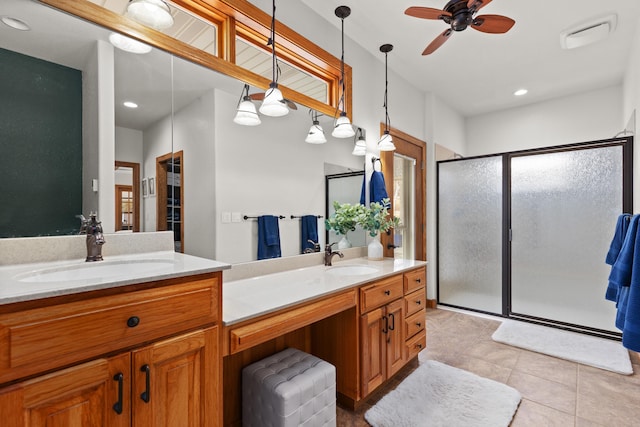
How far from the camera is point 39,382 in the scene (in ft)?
2.59

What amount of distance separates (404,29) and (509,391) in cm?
287

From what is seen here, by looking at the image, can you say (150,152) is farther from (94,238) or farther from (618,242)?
(618,242)

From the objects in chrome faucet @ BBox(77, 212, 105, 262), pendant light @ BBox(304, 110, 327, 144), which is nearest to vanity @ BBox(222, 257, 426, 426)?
chrome faucet @ BBox(77, 212, 105, 262)

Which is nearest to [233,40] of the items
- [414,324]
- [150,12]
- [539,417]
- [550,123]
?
[150,12]

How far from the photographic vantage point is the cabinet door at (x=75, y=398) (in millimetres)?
763

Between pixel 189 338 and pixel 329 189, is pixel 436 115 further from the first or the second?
pixel 189 338

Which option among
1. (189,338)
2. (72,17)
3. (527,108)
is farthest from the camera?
(527,108)

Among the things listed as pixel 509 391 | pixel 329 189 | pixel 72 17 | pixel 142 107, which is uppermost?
pixel 72 17

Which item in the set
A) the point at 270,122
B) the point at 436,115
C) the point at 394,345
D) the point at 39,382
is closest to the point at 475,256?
the point at 436,115

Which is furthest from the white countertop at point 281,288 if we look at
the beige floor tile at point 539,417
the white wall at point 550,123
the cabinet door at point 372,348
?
the white wall at point 550,123

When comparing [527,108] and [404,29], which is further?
[527,108]

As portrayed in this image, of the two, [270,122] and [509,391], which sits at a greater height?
[270,122]

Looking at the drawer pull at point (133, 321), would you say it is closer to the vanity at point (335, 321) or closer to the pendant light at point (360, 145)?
the vanity at point (335, 321)

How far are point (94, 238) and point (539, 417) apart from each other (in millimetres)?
2584
